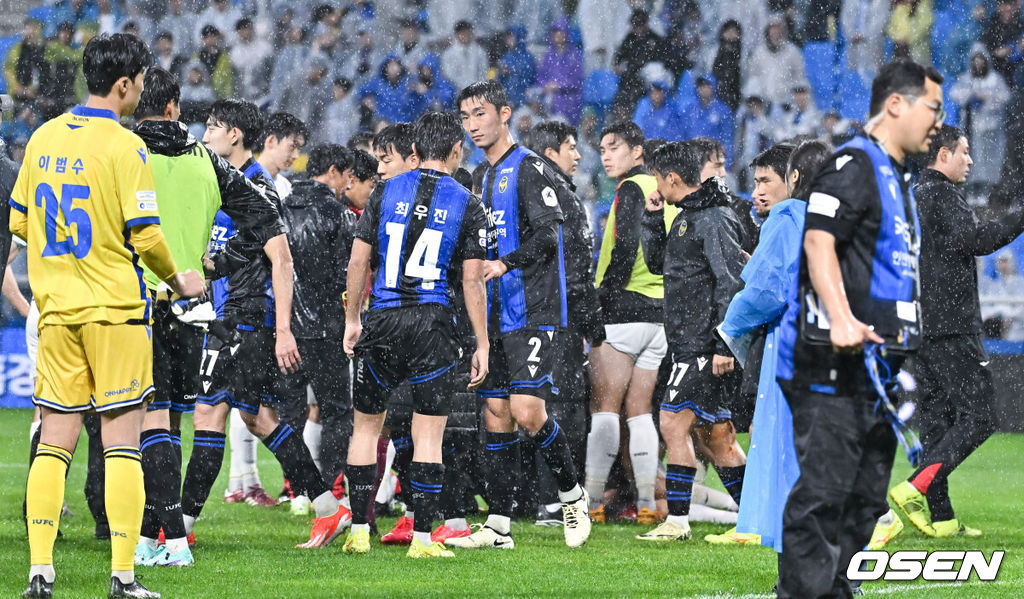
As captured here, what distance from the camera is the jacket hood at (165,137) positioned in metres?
5.99

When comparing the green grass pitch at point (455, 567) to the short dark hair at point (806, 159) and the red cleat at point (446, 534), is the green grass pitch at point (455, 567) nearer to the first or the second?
the red cleat at point (446, 534)

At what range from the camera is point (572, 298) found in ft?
25.4

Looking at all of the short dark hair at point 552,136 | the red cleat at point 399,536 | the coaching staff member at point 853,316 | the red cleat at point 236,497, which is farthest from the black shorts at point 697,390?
the red cleat at point 236,497

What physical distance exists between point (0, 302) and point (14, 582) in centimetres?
1070

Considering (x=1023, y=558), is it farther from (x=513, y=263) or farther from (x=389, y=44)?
(x=389, y=44)

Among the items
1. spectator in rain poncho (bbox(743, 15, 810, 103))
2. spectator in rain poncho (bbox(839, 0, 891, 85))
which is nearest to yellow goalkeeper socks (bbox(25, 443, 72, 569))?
spectator in rain poncho (bbox(743, 15, 810, 103))

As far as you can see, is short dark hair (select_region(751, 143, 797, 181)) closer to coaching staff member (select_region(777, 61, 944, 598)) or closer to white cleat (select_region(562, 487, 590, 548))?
white cleat (select_region(562, 487, 590, 548))

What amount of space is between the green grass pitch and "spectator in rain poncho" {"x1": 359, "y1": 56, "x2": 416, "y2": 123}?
9.18 meters

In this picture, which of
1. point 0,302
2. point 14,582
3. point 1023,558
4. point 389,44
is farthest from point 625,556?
point 389,44

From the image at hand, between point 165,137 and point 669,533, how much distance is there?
3439 mm

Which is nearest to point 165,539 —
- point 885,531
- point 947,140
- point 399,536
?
point 399,536

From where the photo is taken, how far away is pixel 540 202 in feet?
22.9

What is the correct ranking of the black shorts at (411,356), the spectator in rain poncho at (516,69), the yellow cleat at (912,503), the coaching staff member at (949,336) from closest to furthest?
1. the black shorts at (411,356)
2. the yellow cleat at (912,503)
3. the coaching staff member at (949,336)
4. the spectator in rain poncho at (516,69)

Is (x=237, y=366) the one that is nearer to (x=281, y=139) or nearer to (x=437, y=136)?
(x=437, y=136)
